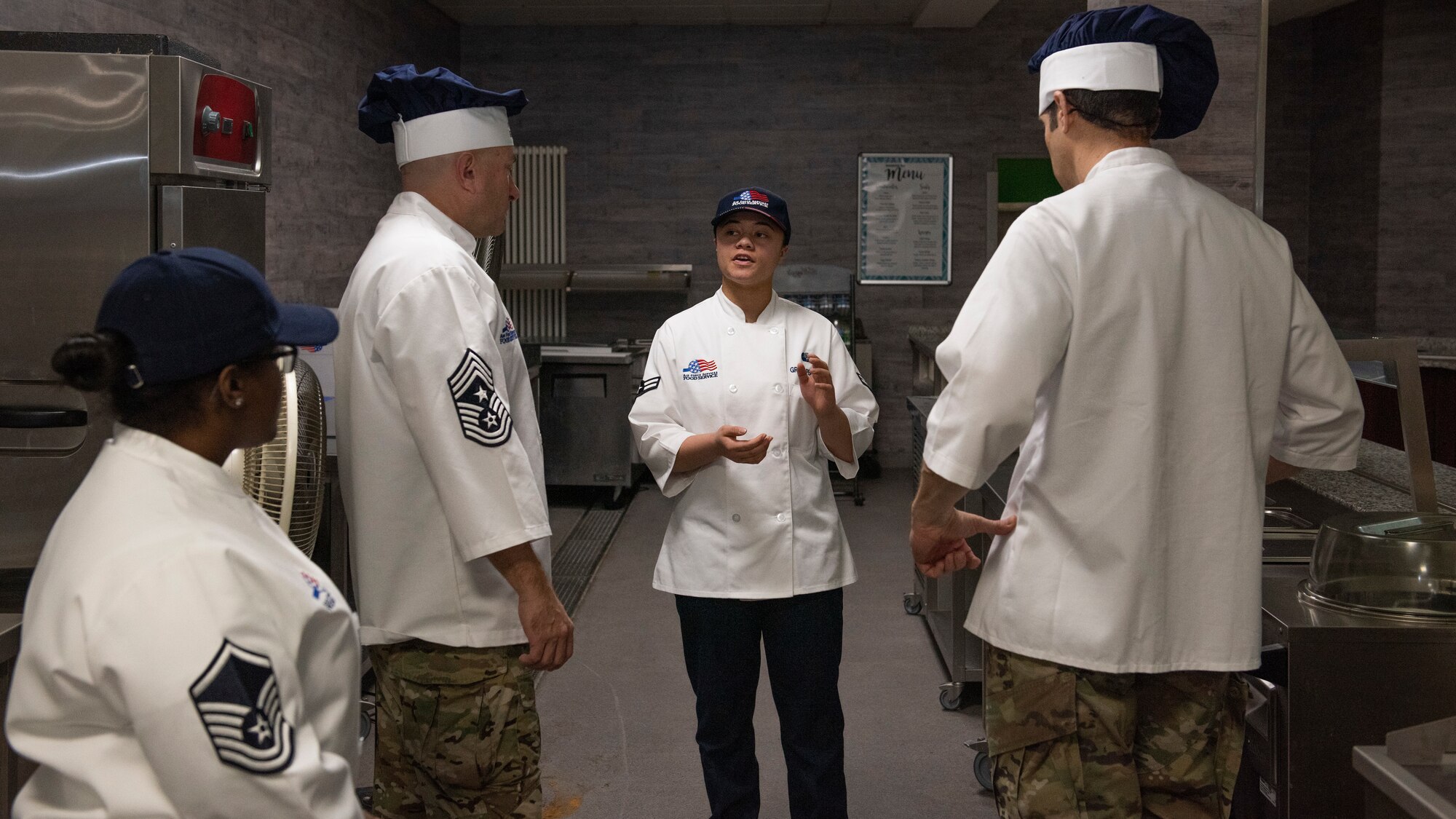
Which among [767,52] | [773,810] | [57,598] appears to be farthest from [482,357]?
[767,52]

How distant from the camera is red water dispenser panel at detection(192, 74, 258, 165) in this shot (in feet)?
7.70

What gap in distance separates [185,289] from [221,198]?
59.5 inches

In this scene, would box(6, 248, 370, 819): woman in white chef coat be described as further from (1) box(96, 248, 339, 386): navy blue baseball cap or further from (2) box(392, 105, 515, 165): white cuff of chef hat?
(2) box(392, 105, 515, 165): white cuff of chef hat

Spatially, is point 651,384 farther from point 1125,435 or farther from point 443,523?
point 1125,435

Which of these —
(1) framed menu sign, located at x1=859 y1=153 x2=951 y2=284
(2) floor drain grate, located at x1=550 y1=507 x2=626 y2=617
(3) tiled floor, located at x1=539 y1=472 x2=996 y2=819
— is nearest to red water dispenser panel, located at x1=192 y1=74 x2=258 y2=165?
(3) tiled floor, located at x1=539 y1=472 x2=996 y2=819

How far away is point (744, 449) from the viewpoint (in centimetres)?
225

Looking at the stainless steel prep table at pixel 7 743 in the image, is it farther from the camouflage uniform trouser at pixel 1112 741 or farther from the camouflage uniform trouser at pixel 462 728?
the camouflage uniform trouser at pixel 1112 741

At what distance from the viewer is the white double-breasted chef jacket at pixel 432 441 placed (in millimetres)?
1699

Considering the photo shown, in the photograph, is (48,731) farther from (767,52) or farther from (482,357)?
(767,52)

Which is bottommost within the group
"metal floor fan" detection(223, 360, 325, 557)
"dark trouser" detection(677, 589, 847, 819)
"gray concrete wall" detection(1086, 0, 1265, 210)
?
"dark trouser" detection(677, 589, 847, 819)

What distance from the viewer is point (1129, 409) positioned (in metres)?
1.58

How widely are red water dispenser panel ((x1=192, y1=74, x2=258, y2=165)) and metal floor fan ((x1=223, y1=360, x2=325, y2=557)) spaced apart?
2.04ft

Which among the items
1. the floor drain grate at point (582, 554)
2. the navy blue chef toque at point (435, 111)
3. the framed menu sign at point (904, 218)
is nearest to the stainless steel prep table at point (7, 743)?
the navy blue chef toque at point (435, 111)

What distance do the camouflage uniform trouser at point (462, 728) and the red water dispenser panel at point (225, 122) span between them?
3.82 feet
